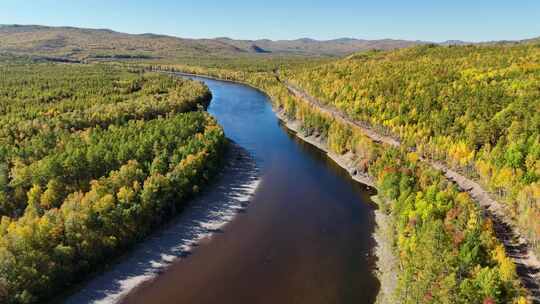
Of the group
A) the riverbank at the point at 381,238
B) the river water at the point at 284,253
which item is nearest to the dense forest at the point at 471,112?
the riverbank at the point at 381,238

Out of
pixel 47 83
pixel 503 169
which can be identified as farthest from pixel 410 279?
pixel 47 83

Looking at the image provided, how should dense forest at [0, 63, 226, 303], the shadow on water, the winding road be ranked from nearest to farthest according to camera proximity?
dense forest at [0, 63, 226, 303] < the shadow on water < the winding road

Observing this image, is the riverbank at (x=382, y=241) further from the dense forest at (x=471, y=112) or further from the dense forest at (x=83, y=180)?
the dense forest at (x=83, y=180)

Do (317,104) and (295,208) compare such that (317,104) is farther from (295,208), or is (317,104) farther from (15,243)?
(15,243)

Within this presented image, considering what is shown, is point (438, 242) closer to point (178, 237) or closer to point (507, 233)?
point (507, 233)

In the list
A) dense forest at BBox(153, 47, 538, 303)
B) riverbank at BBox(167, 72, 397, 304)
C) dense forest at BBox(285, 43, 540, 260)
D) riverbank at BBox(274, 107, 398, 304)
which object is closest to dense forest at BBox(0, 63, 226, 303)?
riverbank at BBox(167, 72, 397, 304)

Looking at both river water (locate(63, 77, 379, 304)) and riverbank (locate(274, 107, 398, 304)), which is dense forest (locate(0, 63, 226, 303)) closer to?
river water (locate(63, 77, 379, 304))

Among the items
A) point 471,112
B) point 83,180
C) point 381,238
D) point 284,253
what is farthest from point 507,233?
point 83,180
